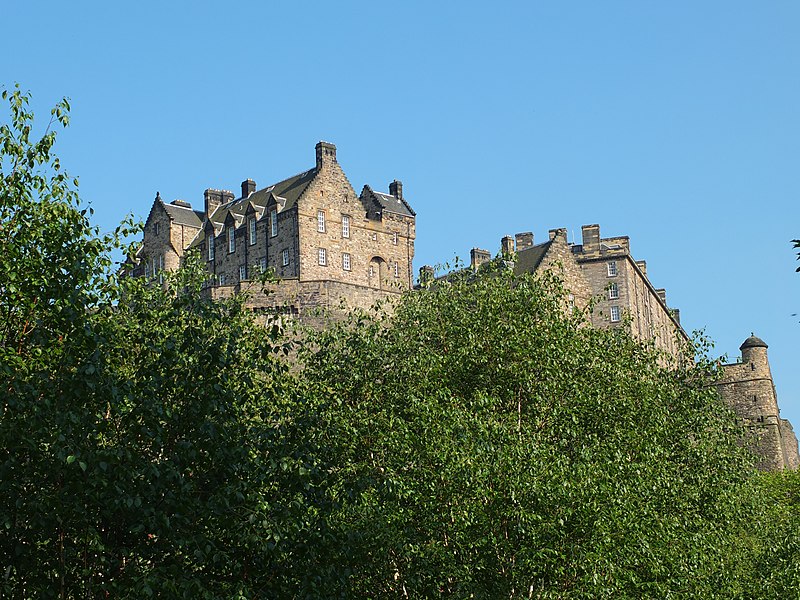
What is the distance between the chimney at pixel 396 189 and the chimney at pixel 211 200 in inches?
522

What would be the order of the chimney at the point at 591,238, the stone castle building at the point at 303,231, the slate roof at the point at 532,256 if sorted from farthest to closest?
1. the chimney at the point at 591,238
2. the stone castle building at the point at 303,231
3. the slate roof at the point at 532,256

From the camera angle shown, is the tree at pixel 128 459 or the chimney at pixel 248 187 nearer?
the tree at pixel 128 459

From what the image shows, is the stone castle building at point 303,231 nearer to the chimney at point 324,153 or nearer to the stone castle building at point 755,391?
the chimney at point 324,153

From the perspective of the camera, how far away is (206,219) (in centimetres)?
8494

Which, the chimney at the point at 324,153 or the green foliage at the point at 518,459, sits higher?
the chimney at the point at 324,153

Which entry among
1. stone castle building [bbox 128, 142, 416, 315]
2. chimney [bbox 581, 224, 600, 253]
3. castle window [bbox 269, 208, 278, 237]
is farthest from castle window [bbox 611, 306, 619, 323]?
castle window [bbox 269, 208, 278, 237]

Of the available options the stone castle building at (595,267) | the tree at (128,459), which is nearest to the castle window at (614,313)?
the stone castle building at (595,267)

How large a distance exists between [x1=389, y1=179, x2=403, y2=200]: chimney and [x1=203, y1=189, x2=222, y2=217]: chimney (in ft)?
43.5

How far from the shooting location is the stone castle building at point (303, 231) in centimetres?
7406

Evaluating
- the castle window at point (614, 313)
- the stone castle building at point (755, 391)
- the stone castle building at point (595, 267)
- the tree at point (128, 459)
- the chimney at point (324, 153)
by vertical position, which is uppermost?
the chimney at point (324, 153)

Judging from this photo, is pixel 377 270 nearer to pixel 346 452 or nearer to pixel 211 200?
pixel 211 200

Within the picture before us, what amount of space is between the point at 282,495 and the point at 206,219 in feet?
228

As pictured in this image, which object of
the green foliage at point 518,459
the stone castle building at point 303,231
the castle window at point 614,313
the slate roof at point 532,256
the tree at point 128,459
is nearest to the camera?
the tree at point 128,459

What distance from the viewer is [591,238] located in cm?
7994
